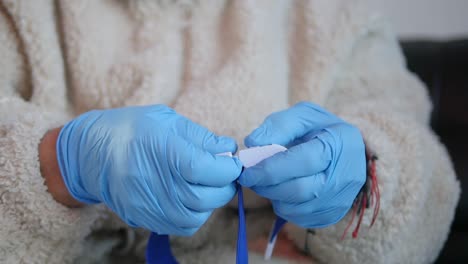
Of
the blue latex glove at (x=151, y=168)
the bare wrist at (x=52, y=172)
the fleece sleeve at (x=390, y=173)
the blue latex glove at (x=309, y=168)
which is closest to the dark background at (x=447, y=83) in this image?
the fleece sleeve at (x=390, y=173)

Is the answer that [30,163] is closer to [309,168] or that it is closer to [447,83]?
[309,168]

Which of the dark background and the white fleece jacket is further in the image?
the dark background

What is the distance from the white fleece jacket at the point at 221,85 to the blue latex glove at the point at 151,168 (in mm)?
70

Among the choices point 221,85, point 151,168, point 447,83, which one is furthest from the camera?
point 447,83

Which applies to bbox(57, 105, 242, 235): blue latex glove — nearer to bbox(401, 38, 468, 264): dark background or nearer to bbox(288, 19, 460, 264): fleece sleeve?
bbox(288, 19, 460, 264): fleece sleeve

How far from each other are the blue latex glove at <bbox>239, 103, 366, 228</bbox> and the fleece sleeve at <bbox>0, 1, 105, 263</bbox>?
24 centimetres

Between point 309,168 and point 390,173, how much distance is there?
15cm

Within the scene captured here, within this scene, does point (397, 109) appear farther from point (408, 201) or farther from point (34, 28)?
point (34, 28)

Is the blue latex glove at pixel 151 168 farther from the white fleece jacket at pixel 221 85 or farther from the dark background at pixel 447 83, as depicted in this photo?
the dark background at pixel 447 83

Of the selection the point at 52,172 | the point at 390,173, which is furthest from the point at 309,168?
the point at 52,172

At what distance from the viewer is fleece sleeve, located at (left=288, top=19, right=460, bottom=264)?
0.54 m

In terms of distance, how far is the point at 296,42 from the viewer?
711mm

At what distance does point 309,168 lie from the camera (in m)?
0.46

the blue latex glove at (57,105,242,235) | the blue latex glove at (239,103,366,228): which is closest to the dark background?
the blue latex glove at (239,103,366,228)
